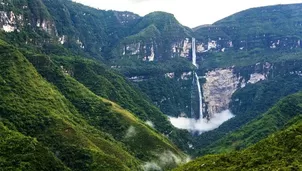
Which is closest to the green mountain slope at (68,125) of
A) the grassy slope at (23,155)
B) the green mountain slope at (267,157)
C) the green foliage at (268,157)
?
the grassy slope at (23,155)

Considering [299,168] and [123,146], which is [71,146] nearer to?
[123,146]

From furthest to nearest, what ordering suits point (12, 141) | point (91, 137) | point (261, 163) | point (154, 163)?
point (154, 163), point (91, 137), point (12, 141), point (261, 163)

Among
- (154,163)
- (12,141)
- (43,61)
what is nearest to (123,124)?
(154,163)

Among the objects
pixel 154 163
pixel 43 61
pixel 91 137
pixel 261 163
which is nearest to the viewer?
pixel 261 163

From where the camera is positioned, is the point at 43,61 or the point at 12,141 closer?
the point at 12,141

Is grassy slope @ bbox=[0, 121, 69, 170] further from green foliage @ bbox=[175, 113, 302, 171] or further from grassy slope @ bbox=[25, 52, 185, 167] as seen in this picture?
grassy slope @ bbox=[25, 52, 185, 167]

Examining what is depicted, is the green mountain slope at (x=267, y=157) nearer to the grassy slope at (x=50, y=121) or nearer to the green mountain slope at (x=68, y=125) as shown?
the green mountain slope at (x=68, y=125)

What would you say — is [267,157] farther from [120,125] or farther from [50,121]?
[120,125]

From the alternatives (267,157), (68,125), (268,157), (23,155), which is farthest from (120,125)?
(268,157)
